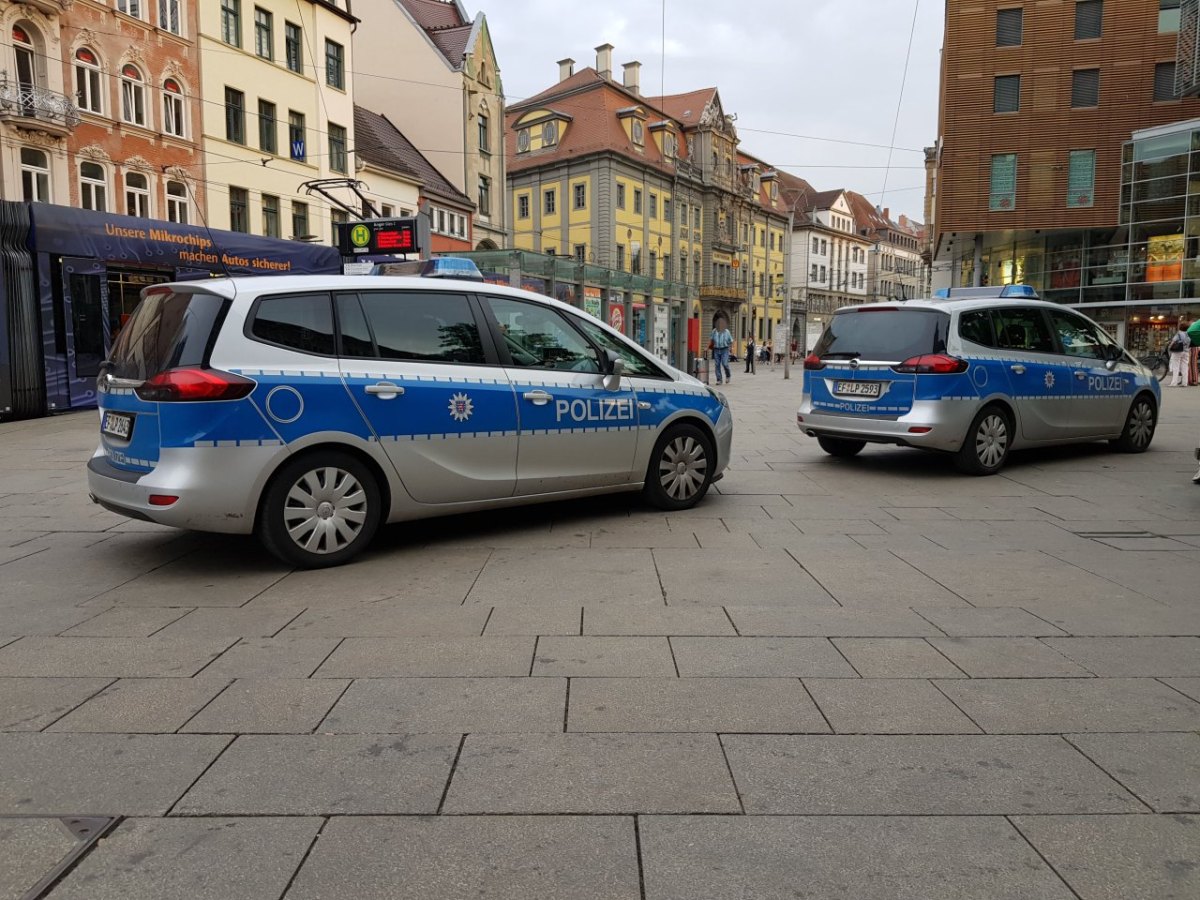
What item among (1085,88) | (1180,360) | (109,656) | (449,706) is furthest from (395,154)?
(449,706)

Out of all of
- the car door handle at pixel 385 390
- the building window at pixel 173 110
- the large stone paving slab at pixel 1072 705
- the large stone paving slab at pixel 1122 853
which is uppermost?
the building window at pixel 173 110

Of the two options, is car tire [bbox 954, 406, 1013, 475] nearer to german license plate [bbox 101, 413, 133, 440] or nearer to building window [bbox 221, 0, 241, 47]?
german license plate [bbox 101, 413, 133, 440]

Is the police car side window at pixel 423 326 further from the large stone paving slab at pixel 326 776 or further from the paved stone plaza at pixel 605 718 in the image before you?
the large stone paving slab at pixel 326 776

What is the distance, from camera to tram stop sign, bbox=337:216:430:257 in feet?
78.4

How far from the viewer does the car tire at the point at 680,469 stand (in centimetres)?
729

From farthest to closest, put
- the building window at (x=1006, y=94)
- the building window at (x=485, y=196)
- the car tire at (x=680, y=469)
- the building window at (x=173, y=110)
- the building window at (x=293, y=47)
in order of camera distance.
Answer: the building window at (x=485, y=196) → the building window at (x=1006, y=94) → the building window at (x=293, y=47) → the building window at (x=173, y=110) → the car tire at (x=680, y=469)

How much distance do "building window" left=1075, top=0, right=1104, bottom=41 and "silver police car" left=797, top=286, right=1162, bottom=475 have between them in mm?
34442

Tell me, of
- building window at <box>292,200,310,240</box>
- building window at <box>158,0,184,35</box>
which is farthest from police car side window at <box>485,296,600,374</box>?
building window at <box>292,200,310,240</box>

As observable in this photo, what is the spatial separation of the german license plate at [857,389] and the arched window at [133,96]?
963 inches

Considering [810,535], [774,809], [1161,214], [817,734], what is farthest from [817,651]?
[1161,214]

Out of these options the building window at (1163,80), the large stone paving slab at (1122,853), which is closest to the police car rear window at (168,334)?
the large stone paving slab at (1122,853)

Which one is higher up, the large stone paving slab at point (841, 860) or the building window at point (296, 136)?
the building window at point (296, 136)

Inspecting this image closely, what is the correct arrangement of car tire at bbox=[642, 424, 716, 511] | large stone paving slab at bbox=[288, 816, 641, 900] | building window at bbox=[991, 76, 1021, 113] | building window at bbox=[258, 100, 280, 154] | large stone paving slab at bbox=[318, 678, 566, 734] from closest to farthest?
large stone paving slab at bbox=[288, 816, 641, 900]
large stone paving slab at bbox=[318, 678, 566, 734]
car tire at bbox=[642, 424, 716, 511]
building window at bbox=[258, 100, 280, 154]
building window at bbox=[991, 76, 1021, 113]

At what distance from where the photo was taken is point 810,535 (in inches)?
260
